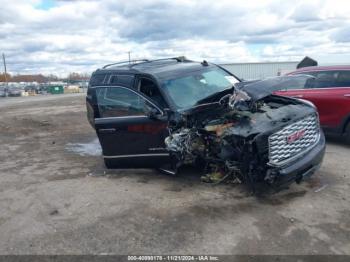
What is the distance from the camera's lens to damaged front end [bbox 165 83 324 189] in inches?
197

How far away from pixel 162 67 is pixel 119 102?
3.45 ft

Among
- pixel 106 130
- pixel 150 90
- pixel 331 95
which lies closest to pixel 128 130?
pixel 106 130

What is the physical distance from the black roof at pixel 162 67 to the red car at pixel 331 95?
210cm

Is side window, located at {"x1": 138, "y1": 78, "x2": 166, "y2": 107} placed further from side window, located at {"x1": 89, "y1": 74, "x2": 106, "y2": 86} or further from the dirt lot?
the dirt lot

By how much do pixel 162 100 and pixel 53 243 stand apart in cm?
276

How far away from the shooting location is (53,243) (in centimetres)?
442

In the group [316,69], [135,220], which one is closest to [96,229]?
[135,220]

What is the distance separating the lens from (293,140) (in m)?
5.23

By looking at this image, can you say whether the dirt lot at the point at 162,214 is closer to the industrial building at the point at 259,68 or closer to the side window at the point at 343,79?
the side window at the point at 343,79

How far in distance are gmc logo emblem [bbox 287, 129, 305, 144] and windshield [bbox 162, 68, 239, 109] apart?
1662 millimetres

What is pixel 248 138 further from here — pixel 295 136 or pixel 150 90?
pixel 150 90

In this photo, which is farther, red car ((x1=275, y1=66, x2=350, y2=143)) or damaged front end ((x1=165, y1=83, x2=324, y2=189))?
red car ((x1=275, y1=66, x2=350, y2=143))

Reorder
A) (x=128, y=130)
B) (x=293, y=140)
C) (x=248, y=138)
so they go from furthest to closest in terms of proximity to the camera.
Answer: (x=128, y=130)
(x=293, y=140)
(x=248, y=138)

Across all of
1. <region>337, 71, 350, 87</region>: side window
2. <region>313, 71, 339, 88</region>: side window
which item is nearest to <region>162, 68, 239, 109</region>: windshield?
<region>313, 71, 339, 88</region>: side window
